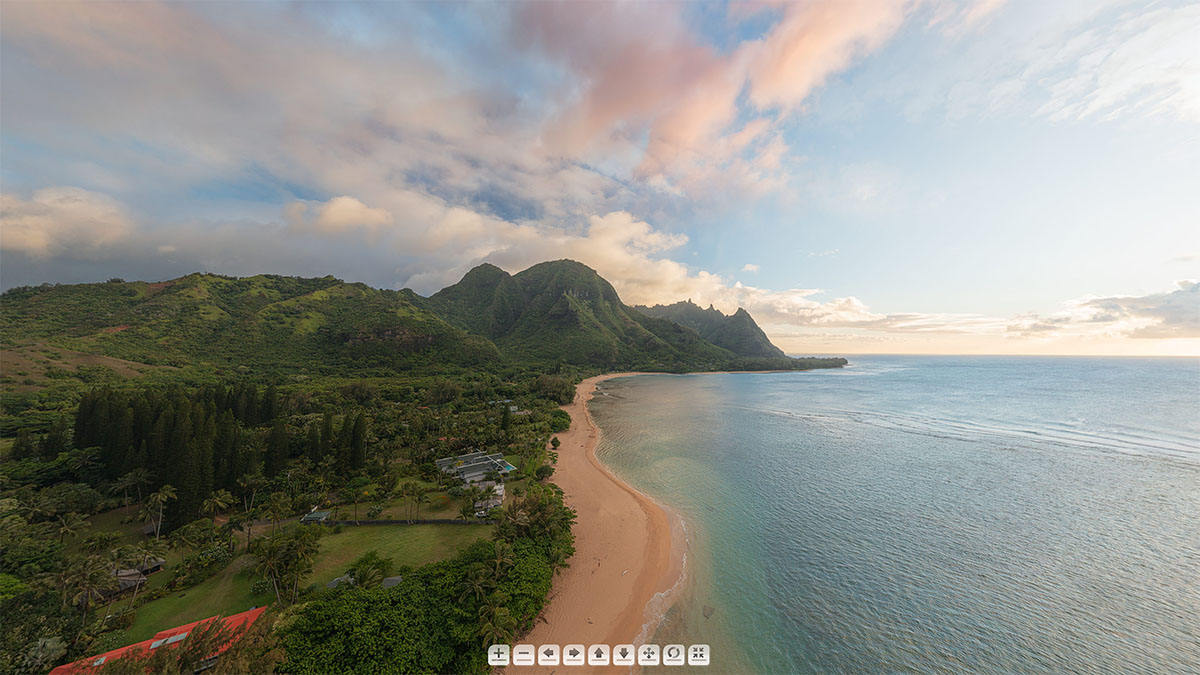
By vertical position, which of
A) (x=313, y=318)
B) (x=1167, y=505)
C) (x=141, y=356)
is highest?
(x=313, y=318)

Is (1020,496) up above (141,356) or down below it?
below

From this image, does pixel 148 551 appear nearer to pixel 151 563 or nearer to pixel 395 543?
pixel 151 563

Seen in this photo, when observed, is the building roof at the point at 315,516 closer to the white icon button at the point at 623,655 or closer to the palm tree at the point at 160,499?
the palm tree at the point at 160,499

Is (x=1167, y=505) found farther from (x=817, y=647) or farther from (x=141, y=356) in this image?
(x=141, y=356)

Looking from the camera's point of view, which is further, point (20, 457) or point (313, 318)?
point (313, 318)

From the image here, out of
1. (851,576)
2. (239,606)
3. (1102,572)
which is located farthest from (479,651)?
(1102,572)

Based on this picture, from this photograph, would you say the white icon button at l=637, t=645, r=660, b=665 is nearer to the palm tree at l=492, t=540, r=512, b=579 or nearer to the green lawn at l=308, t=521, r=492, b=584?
the palm tree at l=492, t=540, r=512, b=579

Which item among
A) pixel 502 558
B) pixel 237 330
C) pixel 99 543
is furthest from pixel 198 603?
pixel 237 330
